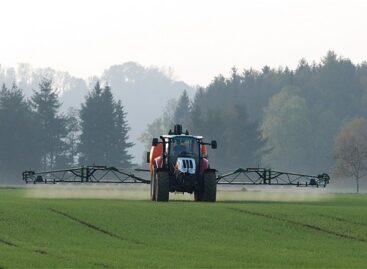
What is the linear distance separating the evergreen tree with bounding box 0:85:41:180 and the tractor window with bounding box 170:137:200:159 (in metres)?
86.0

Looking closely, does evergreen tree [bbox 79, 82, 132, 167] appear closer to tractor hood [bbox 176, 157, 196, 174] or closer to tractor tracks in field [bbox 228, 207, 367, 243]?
tractor hood [bbox 176, 157, 196, 174]

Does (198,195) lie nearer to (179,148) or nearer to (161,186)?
(179,148)

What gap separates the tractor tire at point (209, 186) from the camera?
50.5 metres

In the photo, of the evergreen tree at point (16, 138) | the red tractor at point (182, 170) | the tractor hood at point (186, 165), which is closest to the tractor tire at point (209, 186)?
the red tractor at point (182, 170)

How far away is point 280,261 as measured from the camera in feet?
95.4

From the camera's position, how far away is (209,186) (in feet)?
168

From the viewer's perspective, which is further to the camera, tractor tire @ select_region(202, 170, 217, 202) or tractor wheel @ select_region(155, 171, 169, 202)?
tractor tire @ select_region(202, 170, 217, 202)

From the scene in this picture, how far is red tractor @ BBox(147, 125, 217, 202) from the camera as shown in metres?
50.5

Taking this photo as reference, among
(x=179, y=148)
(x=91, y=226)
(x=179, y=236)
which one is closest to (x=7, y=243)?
(x=91, y=226)

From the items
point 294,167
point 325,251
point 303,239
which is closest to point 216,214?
point 303,239

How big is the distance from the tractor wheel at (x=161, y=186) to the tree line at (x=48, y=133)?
88.2m

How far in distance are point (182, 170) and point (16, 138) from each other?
9453 centimetres

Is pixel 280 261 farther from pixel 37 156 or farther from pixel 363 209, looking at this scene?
pixel 37 156

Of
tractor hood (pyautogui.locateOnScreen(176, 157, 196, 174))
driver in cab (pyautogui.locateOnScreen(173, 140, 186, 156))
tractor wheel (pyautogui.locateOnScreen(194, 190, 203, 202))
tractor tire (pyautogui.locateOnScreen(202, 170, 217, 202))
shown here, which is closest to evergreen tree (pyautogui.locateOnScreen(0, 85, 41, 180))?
tractor wheel (pyautogui.locateOnScreen(194, 190, 203, 202))
